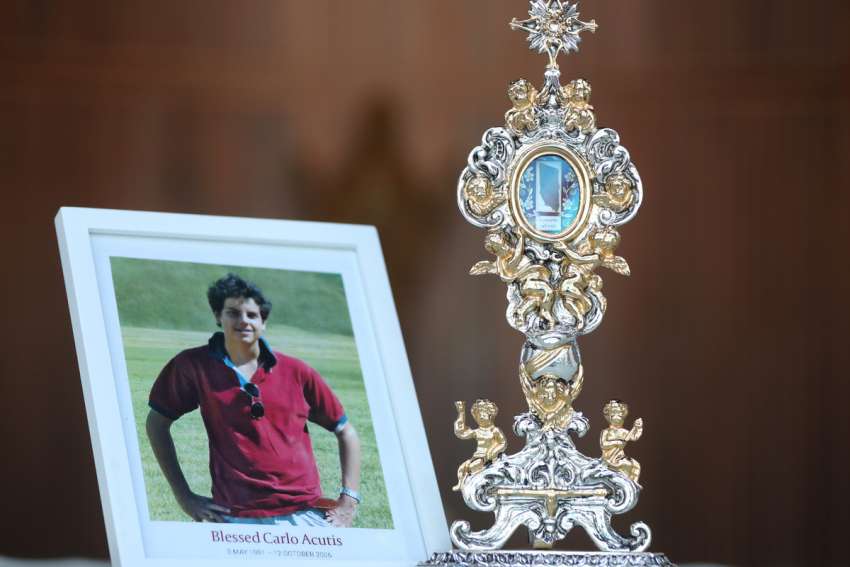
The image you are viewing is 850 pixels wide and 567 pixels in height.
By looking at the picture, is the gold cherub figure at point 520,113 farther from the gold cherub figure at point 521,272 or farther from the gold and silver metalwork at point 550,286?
the gold cherub figure at point 521,272

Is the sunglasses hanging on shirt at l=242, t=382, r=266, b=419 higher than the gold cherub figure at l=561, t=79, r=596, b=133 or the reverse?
the reverse

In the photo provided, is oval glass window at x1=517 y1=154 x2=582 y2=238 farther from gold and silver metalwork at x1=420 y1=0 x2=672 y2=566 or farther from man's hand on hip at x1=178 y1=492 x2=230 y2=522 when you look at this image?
man's hand on hip at x1=178 y1=492 x2=230 y2=522

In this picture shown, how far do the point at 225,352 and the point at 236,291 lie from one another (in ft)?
0.36

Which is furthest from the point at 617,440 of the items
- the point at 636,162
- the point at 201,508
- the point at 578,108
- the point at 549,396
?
the point at 636,162

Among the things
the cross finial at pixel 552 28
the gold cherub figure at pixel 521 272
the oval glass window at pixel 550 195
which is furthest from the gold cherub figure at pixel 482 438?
the cross finial at pixel 552 28

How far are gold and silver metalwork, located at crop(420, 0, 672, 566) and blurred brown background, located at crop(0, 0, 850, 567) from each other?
60 cm

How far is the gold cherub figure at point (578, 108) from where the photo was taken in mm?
2072

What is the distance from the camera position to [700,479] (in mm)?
2664

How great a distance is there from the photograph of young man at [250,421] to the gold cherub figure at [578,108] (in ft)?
1.76

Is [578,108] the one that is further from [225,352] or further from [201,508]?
[201,508]

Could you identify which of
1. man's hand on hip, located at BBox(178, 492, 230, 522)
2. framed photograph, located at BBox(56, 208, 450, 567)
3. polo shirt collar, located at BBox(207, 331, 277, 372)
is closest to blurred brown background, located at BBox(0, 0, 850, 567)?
framed photograph, located at BBox(56, 208, 450, 567)

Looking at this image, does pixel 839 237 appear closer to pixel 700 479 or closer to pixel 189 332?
pixel 700 479

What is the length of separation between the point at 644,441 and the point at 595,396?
13 centimetres

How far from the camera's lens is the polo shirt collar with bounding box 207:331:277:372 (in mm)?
2066
